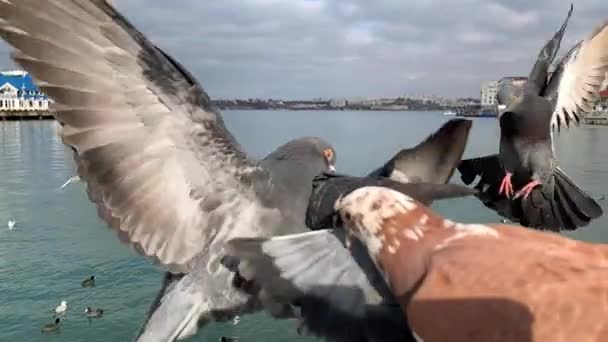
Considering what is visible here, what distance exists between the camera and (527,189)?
7141 millimetres

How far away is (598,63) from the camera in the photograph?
7.92 m

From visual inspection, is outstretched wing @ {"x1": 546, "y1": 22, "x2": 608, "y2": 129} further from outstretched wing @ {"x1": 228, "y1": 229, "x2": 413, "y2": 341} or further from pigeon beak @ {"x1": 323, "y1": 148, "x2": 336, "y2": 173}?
outstretched wing @ {"x1": 228, "y1": 229, "x2": 413, "y2": 341}

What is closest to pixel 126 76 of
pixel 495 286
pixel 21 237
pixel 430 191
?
pixel 430 191

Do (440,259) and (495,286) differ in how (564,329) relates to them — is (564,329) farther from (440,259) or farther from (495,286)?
(440,259)

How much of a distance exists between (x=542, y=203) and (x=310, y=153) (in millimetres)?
4169

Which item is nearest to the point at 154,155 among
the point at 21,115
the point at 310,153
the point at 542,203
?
the point at 310,153

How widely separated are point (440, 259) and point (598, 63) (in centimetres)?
719

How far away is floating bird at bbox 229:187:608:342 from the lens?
164cm

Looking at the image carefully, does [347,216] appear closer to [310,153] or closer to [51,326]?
[310,153]

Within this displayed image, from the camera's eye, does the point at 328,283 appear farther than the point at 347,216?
Yes

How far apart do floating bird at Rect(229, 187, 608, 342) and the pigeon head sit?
1711 mm

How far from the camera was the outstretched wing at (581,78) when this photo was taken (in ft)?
25.2

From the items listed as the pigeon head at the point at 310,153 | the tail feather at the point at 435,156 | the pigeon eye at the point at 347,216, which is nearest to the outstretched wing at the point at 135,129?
the pigeon head at the point at 310,153

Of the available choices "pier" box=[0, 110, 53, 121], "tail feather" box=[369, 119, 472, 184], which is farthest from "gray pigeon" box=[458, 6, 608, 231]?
"pier" box=[0, 110, 53, 121]
